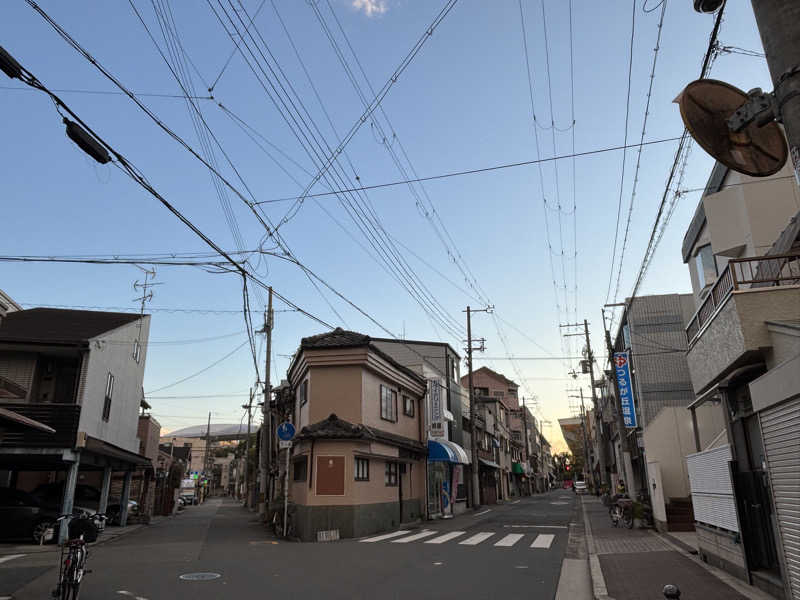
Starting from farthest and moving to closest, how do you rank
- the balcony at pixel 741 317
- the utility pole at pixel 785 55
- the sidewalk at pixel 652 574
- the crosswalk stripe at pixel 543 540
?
the crosswalk stripe at pixel 543 540
the sidewalk at pixel 652 574
the balcony at pixel 741 317
the utility pole at pixel 785 55

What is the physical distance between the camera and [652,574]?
10.3 m

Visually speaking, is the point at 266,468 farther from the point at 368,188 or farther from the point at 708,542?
the point at 708,542

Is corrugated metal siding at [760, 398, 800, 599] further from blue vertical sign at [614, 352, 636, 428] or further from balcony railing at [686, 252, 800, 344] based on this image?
blue vertical sign at [614, 352, 636, 428]

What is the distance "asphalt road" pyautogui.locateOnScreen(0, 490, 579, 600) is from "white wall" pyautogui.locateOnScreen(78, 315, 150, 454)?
180 inches

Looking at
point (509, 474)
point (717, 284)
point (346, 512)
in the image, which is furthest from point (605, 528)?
point (509, 474)

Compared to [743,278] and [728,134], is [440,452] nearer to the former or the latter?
[743,278]

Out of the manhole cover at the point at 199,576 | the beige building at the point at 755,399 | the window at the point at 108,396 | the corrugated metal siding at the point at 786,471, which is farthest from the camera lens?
the window at the point at 108,396

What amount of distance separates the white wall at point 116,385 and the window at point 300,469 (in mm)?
7549

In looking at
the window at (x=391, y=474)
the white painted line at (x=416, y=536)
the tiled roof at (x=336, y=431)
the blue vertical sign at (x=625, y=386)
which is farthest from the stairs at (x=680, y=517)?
the tiled roof at (x=336, y=431)

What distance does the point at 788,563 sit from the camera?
729 centimetres

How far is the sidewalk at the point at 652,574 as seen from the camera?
8516 mm

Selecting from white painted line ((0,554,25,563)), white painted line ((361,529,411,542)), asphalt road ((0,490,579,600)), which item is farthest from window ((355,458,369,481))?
white painted line ((0,554,25,563))

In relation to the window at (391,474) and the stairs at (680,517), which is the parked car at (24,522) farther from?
the stairs at (680,517)

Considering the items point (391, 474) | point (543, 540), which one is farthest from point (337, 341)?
point (543, 540)
